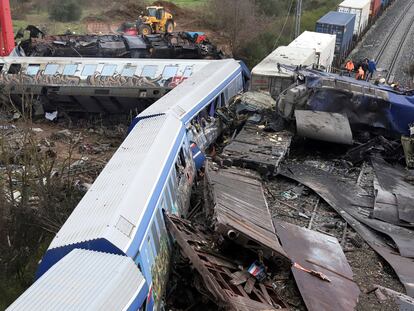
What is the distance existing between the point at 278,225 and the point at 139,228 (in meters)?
3.71

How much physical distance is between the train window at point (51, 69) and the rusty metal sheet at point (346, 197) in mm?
10744

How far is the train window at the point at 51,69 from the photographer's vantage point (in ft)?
65.9

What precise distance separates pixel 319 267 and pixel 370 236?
8.77 feet

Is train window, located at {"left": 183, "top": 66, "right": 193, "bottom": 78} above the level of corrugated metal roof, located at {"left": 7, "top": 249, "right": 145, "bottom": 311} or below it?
below

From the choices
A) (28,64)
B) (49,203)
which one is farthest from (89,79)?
(49,203)

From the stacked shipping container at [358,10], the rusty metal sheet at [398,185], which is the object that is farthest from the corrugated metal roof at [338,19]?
the rusty metal sheet at [398,185]

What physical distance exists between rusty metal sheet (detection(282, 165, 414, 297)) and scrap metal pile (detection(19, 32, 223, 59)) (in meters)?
12.9

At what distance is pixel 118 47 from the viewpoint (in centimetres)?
2447

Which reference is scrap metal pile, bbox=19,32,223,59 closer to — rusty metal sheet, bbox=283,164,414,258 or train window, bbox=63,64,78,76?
train window, bbox=63,64,78,76

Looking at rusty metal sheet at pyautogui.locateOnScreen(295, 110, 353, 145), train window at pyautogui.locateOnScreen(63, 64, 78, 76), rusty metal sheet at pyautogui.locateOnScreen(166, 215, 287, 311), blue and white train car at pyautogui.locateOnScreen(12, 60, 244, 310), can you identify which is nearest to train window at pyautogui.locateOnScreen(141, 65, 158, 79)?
train window at pyautogui.locateOnScreen(63, 64, 78, 76)

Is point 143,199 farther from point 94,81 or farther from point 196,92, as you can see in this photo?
point 94,81

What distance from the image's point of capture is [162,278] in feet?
25.8

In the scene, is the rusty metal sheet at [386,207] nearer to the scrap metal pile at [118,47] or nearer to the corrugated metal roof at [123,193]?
the corrugated metal roof at [123,193]

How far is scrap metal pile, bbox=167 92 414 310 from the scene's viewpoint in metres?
7.76
